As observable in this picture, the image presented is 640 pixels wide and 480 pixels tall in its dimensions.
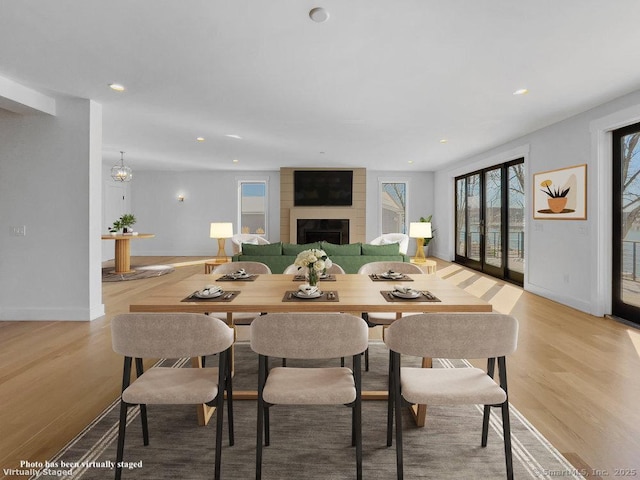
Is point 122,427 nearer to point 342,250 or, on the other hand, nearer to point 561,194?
point 342,250

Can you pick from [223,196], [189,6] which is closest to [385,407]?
[189,6]

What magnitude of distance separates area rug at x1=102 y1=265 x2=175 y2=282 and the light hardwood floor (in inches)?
105

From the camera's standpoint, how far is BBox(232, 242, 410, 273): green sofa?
15.5ft

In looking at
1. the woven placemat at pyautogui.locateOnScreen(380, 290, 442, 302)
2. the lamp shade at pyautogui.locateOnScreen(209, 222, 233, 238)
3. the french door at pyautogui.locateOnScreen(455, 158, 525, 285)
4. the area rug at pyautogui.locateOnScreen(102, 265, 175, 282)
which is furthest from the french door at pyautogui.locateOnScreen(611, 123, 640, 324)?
the area rug at pyautogui.locateOnScreen(102, 265, 175, 282)

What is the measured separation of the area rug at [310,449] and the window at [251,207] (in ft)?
26.5

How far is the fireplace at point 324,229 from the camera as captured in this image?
31.1 feet

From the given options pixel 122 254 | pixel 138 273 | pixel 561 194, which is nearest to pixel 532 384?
pixel 561 194

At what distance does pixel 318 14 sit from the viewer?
2250 mm

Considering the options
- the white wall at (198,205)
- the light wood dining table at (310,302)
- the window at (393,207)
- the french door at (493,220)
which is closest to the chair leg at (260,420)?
the light wood dining table at (310,302)

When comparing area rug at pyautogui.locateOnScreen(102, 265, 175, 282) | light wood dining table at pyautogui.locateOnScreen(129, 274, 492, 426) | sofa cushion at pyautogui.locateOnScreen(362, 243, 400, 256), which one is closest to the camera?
light wood dining table at pyautogui.locateOnScreen(129, 274, 492, 426)

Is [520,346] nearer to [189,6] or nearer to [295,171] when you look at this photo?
[189,6]

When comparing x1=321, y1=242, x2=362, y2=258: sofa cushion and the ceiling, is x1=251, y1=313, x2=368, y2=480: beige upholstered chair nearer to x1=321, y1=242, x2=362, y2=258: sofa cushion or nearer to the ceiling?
the ceiling

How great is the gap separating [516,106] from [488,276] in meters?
3.68

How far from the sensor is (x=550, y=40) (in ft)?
8.41
